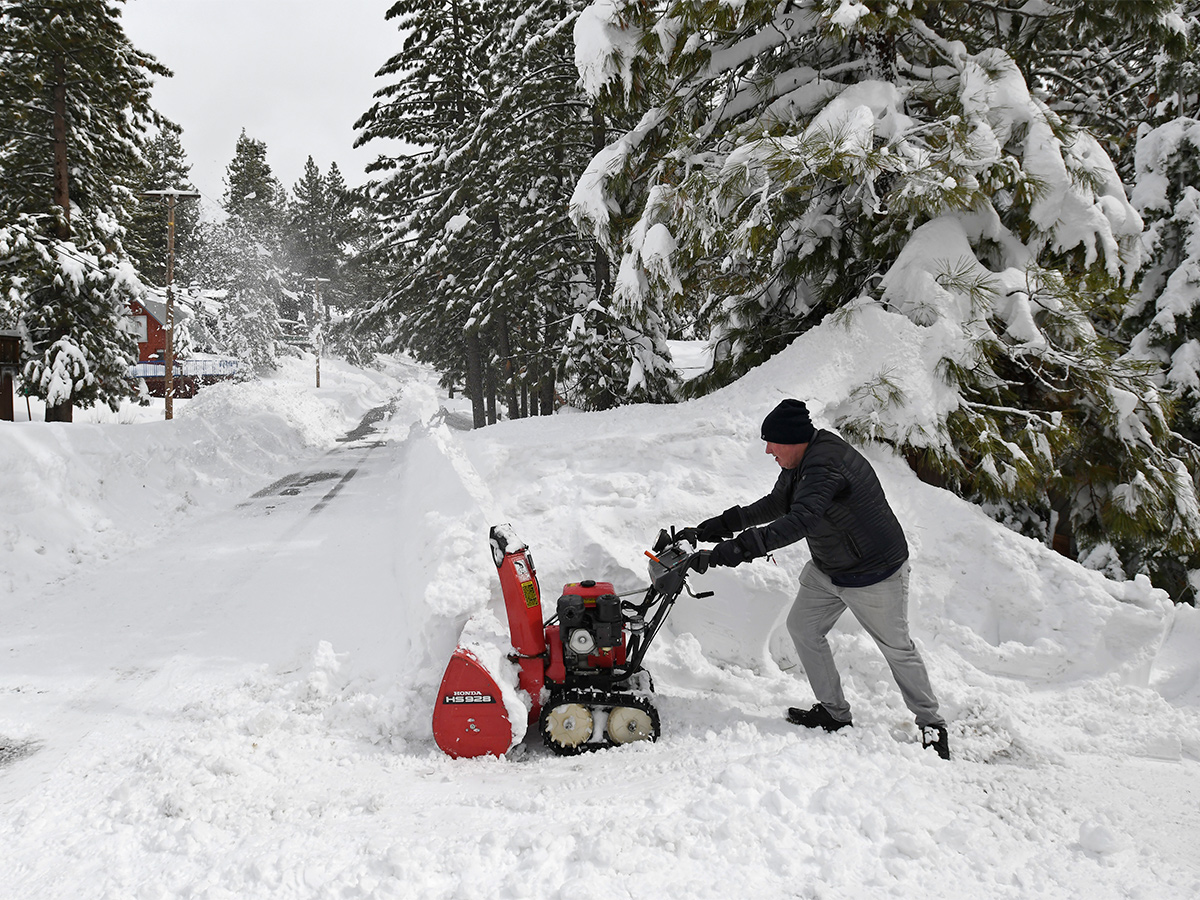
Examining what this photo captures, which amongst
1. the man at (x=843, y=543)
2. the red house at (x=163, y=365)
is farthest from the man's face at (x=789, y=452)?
the red house at (x=163, y=365)

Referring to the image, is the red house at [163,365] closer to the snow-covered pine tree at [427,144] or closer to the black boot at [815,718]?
the snow-covered pine tree at [427,144]

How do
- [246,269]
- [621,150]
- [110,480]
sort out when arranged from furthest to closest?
[246,269] → [110,480] → [621,150]

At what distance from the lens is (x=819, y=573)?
3.86 metres

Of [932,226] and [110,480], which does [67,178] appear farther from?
[932,226]

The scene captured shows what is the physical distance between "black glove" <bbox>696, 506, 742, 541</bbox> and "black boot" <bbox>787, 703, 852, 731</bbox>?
1072 millimetres

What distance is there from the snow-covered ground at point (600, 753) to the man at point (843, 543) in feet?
0.89

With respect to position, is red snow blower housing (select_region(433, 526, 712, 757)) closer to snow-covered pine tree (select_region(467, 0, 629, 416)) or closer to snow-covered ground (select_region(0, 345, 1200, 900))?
snow-covered ground (select_region(0, 345, 1200, 900))

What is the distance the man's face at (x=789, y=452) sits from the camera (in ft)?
12.1

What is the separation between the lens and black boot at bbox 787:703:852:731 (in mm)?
3801

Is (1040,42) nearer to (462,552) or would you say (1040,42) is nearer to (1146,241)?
(1146,241)

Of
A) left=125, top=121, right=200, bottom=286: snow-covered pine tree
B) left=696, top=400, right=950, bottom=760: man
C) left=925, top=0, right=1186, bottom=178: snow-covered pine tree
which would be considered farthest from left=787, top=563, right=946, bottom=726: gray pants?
left=125, top=121, right=200, bottom=286: snow-covered pine tree

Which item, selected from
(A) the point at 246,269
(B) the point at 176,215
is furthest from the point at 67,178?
(A) the point at 246,269

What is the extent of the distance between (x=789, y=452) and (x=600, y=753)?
1.94 meters

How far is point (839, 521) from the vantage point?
142 inches
